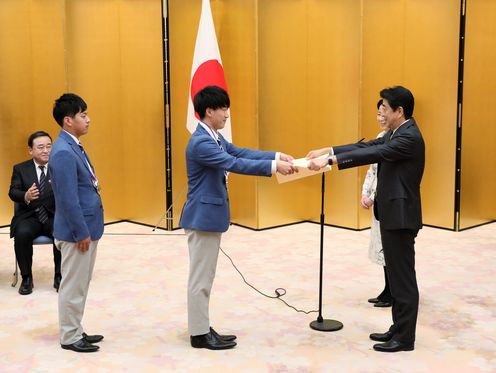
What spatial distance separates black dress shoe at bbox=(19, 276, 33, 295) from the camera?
190 inches

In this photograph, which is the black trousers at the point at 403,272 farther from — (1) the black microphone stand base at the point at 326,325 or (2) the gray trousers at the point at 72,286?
(2) the gray trousers at the point at 72,286

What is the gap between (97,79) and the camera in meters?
7.14

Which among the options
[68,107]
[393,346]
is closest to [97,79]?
[68,107]

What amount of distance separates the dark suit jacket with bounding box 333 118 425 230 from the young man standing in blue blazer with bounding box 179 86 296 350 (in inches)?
16.7

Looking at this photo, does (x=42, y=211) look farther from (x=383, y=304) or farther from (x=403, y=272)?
(x=403, y=272)

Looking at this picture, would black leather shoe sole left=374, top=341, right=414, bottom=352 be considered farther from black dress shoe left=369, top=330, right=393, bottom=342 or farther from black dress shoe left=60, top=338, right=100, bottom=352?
black dress shoe left=60, top=338, right=100, bottom=352

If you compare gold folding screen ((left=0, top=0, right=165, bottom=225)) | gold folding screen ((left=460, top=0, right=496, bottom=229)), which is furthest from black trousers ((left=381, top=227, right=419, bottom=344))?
gold folding screen ((left=0, top=0, right=165, bottom=225))

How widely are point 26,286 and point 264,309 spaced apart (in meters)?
1.72

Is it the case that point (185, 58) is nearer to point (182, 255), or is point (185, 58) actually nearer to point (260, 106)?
point (260, 106)

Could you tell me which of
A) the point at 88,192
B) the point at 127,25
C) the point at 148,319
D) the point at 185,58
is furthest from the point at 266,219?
the point at 88,192

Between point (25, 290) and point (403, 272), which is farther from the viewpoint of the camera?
point (25, 290)

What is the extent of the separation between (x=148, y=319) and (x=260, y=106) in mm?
3167

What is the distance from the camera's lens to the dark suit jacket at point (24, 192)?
16.7 feet

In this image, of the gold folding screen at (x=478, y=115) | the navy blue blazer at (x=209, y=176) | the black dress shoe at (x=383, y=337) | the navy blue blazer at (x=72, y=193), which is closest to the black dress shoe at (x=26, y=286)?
the navy blue blazer at (x=72, y=193)
